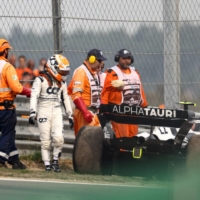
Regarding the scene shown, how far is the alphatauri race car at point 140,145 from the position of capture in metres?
10.4

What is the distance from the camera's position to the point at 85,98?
1285cm

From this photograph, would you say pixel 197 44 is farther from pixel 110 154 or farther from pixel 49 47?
pixel 110 154

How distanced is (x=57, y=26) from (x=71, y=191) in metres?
4.29

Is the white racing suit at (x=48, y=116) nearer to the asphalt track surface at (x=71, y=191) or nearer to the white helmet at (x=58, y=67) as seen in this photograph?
the white helmet at (x=58, y=67)

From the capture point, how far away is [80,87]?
12664 millimetres

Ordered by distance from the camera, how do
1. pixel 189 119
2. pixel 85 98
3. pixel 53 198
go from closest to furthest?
pixel 53 198 → pixel 189 119 → pixel 85 98

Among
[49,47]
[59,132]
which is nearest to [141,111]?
[59,132]

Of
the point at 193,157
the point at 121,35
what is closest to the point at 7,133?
the point at 121,35

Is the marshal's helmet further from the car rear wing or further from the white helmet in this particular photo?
the car rear wing

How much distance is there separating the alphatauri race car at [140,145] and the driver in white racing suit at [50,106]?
824 mm

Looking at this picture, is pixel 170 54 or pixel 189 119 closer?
pixel 189 119

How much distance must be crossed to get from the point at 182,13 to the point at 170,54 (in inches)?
26.2

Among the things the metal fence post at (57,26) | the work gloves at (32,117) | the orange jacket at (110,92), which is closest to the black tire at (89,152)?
the work gloves at (32,117)

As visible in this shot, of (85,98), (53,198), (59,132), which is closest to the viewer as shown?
(53,198)
